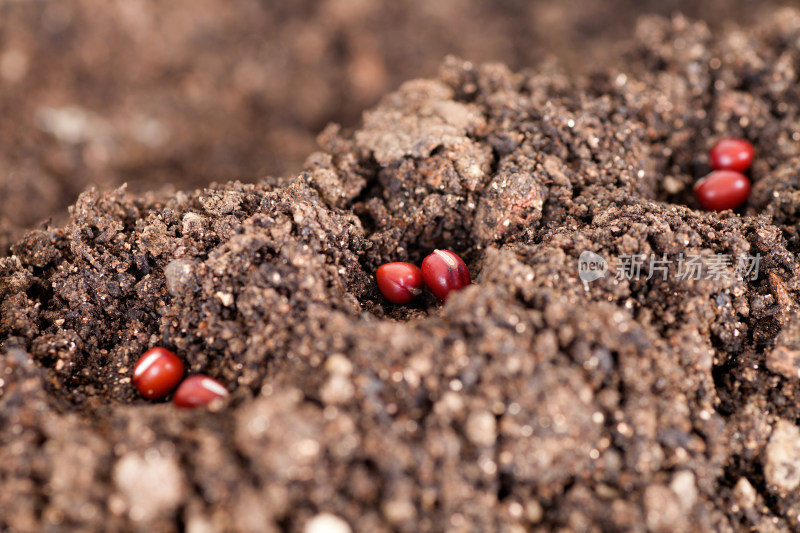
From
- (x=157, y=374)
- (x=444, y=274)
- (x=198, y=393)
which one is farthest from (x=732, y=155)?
(x=157, y=374)

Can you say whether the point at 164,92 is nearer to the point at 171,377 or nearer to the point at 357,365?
the point at 171,377

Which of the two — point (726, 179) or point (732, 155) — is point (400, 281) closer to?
Answer: point (726, 179)

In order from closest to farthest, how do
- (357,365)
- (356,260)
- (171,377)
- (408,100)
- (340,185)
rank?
(357,365) → (171,377) → (356,260) → (340,185) → (408,100)

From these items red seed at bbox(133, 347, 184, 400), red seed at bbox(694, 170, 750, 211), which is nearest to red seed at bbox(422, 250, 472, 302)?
red seed at bbox(133, 347, 184, 400)

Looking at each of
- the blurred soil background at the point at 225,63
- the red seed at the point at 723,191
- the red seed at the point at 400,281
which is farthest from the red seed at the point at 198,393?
the red seed at the point at 723,191

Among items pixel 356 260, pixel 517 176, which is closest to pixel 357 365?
pixel 356 260

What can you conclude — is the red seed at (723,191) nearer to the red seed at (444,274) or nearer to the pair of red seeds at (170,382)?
the red seed at (444,274)

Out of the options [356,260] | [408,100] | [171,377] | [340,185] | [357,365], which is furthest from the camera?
[408,100]
